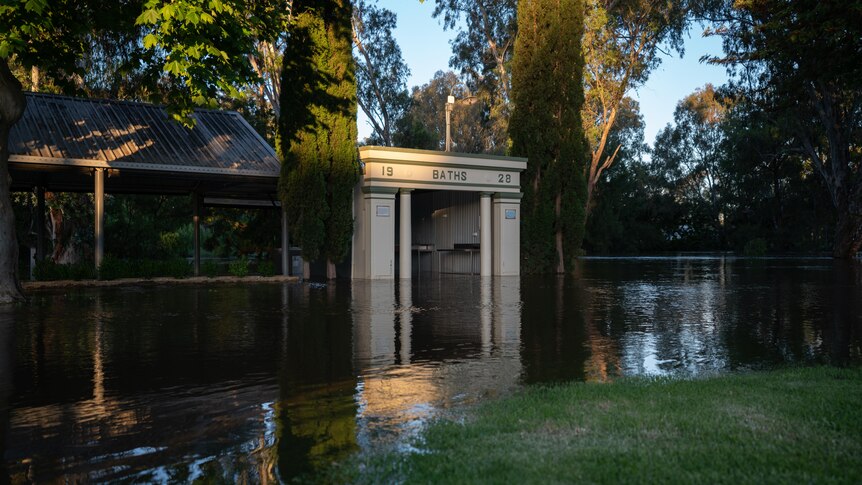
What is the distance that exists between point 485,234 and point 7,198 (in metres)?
15.3

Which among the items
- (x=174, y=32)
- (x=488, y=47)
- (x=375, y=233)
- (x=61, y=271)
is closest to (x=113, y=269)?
(x=61, y=271)

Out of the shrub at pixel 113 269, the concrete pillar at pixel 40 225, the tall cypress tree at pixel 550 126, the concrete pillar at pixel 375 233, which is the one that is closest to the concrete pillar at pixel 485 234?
the tall cypress tree at pixel 550 126

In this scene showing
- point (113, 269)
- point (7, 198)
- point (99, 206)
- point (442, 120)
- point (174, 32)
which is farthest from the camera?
point (442, 120)

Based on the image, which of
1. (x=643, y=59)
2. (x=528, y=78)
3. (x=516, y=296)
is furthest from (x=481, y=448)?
(x=643, y=59)

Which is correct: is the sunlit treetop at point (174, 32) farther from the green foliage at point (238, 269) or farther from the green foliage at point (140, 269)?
→ the green foliage at point (238, 269)

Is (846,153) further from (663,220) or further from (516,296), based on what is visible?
(516,296)

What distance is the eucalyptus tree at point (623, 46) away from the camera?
3772cm

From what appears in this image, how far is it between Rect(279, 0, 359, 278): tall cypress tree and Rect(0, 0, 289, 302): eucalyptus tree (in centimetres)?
592

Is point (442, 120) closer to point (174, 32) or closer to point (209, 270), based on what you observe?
point (209, 270)

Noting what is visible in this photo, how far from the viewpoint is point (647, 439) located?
4.29 meters

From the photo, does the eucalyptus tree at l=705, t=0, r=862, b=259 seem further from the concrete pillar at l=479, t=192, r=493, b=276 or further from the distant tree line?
the concrete pillar at l=479, t=192, r=493, b=276

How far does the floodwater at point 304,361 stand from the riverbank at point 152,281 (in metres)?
3.26

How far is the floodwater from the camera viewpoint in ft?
14.7

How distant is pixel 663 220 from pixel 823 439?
65.4 meters
